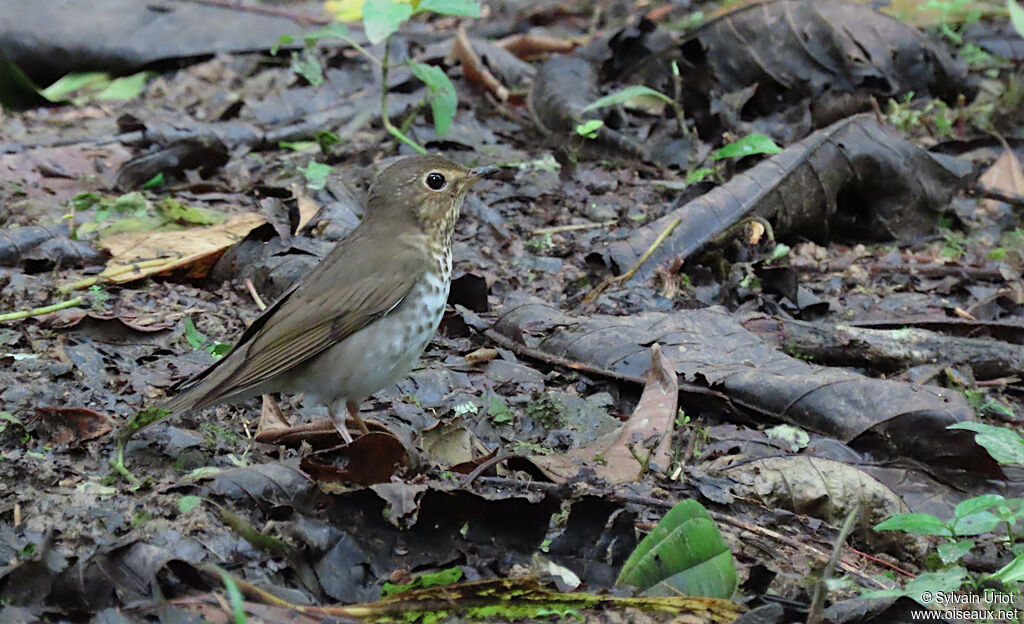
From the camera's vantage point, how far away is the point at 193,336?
4.92 m

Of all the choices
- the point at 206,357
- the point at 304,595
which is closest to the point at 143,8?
the point at 206,357

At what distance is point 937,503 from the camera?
4160 mm

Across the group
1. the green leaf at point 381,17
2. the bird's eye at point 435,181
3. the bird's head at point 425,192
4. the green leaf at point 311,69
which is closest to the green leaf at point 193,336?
the bird's head at point 425,192

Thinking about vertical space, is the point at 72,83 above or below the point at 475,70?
below

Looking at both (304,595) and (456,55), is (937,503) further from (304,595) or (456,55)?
(456,55)

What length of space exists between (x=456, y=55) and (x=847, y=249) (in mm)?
3239

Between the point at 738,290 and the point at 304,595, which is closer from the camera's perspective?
the point at 304,595

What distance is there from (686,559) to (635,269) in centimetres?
257

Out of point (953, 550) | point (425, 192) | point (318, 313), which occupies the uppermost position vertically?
point (425, 192)

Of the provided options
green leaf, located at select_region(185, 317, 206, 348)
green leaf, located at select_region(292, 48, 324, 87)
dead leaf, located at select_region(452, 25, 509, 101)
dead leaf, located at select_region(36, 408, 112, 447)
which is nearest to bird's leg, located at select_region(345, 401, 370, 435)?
dead leaf, located at select_region(36, 408, 112, 447)

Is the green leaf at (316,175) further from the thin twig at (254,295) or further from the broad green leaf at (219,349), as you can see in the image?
the broad green leaf at (219,349)

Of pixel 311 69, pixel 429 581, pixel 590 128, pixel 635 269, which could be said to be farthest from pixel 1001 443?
pixel 311 69

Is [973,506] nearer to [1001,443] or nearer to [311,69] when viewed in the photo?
[1001,443]

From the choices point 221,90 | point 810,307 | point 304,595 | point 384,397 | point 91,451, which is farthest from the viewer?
point 221,90
